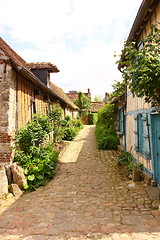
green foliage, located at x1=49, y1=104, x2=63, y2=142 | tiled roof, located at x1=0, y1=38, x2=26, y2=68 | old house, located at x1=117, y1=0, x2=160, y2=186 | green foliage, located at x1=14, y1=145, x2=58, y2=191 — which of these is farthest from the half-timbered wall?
green foliage, located at x1=49, y1=104, x2=63, y2=142

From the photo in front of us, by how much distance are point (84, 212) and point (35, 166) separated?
2.71m

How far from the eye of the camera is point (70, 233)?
127 inches

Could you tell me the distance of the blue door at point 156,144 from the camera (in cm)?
481

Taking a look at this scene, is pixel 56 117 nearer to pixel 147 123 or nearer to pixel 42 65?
pixel 42 65

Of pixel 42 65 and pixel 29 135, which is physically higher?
pixel 42 65

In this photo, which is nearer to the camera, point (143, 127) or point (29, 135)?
point (143, 127)

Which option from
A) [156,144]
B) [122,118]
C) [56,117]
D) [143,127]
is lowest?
[156,144]

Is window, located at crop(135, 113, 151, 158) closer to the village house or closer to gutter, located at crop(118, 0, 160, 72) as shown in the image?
gutter, located at crop(118, 0, 160, 72)

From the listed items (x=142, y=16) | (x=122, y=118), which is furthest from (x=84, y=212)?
(x=122, y=118)

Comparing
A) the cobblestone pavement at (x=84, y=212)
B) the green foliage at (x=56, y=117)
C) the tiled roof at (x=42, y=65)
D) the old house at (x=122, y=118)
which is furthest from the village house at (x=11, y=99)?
the old house at (x=122, y=118)

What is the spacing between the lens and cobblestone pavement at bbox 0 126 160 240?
3.20 meters

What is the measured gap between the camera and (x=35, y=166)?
6047 millimetres

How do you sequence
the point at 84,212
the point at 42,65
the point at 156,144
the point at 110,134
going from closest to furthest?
the point at 84,212
the point at 156,144
the point at 42,65
the point at 110,134

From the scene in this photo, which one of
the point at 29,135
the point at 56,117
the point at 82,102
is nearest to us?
the point at 29,135
